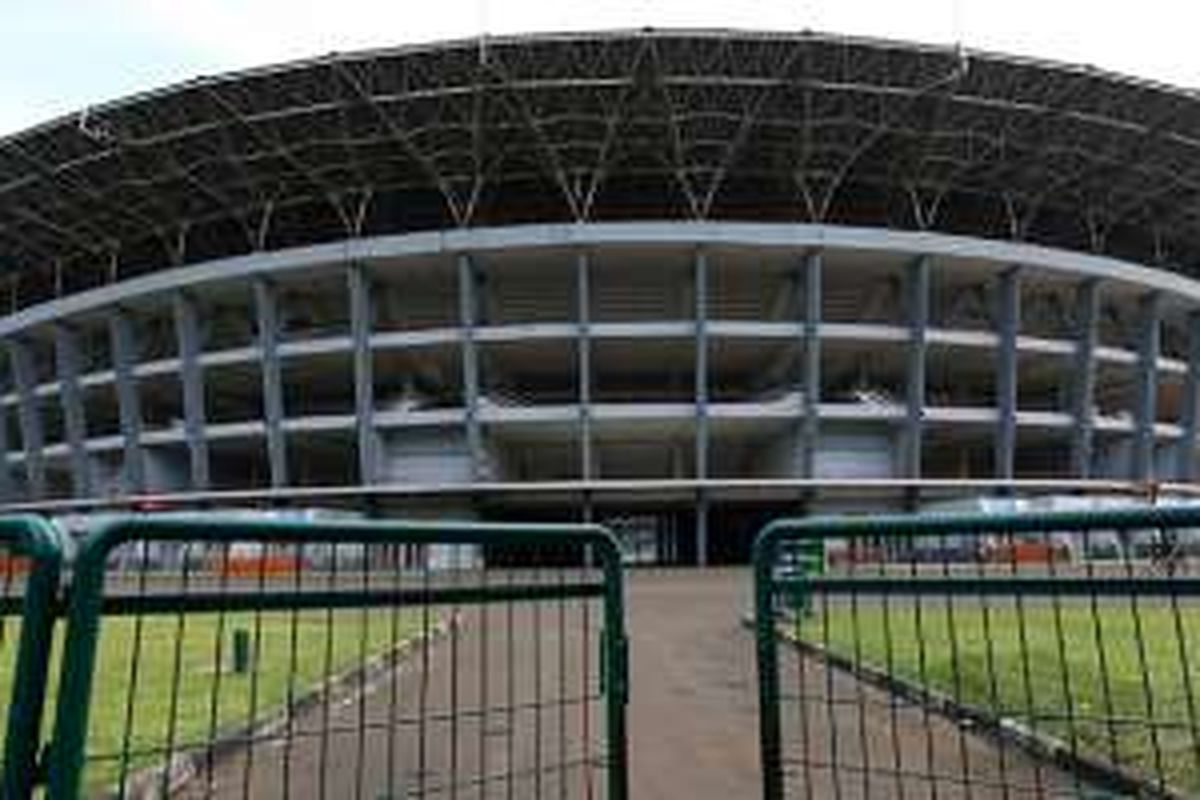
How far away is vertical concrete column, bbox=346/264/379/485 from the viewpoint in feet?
155

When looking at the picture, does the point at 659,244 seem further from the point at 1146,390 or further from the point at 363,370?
the point at 1146,390

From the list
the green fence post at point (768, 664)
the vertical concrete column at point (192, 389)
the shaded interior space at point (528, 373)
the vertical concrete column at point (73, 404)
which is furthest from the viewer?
the vertical concrete column at point (73, 404)

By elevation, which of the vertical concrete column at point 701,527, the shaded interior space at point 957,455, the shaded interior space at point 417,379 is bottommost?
the vertical concrete column at point 701,527

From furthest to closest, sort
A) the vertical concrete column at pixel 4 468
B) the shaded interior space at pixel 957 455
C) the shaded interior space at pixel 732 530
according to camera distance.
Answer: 1. the vertical concrete column at pixel 4 468
2. the shaded interior space at pixel 732 530
3. the shaded interior space at pixel 957 455

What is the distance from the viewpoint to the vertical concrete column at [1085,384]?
49438mm

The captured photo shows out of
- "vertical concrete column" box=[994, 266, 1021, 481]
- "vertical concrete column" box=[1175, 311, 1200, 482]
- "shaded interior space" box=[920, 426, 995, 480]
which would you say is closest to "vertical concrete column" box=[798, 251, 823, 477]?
"vertical concrete column" box=[994, 266, 1021, 481]

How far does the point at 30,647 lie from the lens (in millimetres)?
3641

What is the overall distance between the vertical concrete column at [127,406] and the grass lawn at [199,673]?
37652 millimetres

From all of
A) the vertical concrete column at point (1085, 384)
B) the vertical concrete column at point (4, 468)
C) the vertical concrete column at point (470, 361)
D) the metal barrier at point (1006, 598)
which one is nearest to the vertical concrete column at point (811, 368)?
the vertical concrete column at point (1085, 384)

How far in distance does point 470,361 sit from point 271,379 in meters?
6.72

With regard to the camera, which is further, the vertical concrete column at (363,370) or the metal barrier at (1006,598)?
the vertical concrete column at (363,370)

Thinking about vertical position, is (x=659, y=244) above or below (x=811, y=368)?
above

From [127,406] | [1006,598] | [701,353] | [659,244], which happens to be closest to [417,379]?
[127,406]

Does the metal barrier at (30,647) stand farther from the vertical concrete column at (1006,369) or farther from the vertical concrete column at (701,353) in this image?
the vertical concrete column at (1006,369)
